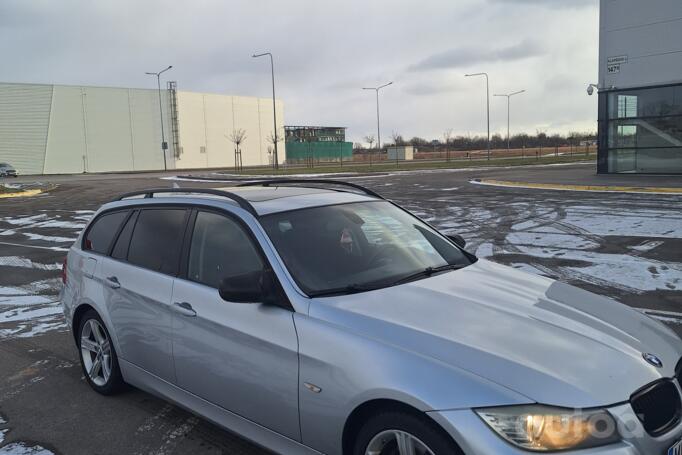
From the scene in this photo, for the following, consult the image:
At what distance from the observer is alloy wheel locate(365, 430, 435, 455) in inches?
96.2

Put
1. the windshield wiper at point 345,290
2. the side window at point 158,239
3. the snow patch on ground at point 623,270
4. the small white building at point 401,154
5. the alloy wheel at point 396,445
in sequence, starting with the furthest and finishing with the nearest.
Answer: the small white building at point 401,154
the snow patch on ground at point 623,270
the side window at point 158,239
the windshield wiper at point 345,290
the alloy wheel at point 396,445

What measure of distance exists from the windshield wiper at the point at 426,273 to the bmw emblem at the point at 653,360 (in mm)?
1264

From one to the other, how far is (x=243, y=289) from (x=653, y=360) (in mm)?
2052

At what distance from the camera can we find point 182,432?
3863mm

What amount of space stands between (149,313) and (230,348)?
0.97 m

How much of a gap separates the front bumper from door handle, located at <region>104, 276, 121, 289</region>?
9.49ft

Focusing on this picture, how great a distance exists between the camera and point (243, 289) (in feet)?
10.2

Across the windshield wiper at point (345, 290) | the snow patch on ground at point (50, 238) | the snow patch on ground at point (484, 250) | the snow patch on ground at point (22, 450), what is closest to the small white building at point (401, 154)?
the snow patch on ground at point (50, 238)

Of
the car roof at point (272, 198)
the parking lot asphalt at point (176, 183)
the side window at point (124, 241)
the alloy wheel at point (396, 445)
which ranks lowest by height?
the parking lot asphalt at point (176, 183)

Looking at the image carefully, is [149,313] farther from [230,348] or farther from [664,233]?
[664,233]

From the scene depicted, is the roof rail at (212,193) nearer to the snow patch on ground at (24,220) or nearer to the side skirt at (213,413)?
the side skirt at (213,413)

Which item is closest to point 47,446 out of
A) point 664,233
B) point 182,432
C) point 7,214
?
point 182,432

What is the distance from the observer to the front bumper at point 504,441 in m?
2.20

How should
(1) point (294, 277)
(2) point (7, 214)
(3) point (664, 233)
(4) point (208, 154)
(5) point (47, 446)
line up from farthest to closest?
(4) point (208, 154), (2) point (7, 214), (3) point (664, 233), (5) point (47, 446), (1) point (294, 277)
